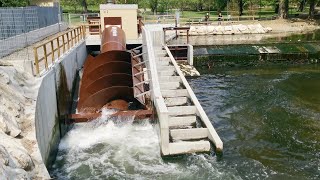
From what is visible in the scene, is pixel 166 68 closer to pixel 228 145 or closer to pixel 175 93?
pixel 175 93

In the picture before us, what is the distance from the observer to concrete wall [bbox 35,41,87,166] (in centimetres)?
962

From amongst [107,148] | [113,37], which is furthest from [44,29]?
[107,148]

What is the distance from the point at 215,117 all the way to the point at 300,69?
40.7 feet

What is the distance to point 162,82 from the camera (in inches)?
646

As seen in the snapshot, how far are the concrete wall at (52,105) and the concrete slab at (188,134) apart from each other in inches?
152

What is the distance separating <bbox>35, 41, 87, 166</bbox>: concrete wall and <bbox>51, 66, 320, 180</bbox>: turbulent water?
633 mm

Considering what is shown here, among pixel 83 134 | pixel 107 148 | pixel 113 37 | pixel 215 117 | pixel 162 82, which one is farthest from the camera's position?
pixel 113 37

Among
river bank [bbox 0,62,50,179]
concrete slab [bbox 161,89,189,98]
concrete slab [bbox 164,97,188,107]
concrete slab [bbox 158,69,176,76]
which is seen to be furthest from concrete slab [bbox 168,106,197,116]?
concrete slab [bbox 158,69,176,76]

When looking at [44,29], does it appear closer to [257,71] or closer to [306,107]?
[257,71]

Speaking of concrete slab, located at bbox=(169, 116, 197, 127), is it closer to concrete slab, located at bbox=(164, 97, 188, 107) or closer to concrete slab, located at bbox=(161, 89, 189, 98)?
concrete slab, located at bbox=(164, 97, 188, 107)

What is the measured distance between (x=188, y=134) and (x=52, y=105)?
4601mm

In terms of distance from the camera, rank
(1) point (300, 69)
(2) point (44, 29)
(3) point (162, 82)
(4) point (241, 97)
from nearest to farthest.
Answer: (3) point (162, 82)
(4) point (241, 97)
(2) point (44, 29)
(1) point (300, 69)

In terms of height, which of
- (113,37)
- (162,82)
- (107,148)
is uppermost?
(113,37)

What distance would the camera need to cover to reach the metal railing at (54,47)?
38.8 feet
